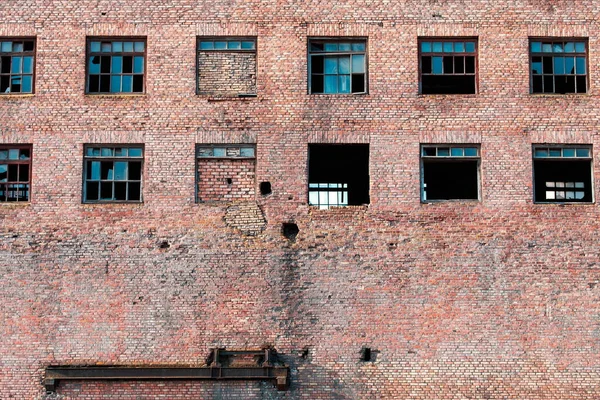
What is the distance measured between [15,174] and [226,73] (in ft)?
17.5

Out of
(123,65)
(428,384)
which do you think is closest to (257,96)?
(123,65)

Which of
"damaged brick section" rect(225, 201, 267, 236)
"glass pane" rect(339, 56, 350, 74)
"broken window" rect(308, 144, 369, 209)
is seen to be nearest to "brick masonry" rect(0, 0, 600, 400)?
"damaged brick section" rect(225, 201, 267, 236)

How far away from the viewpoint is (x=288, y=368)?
16.8 metres

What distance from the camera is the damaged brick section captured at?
1742 centimetres

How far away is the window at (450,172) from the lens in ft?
58.1

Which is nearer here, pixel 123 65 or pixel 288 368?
pixel 288 368

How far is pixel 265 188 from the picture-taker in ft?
57.8

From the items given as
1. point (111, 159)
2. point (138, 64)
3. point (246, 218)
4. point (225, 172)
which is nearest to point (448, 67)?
point (225, 172)

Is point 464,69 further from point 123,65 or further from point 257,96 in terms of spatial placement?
point 123,65

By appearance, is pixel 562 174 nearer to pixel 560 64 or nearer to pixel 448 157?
pixel 560 64

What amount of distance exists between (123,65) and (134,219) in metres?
3.65

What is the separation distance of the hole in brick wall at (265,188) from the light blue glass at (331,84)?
2573 millimetres

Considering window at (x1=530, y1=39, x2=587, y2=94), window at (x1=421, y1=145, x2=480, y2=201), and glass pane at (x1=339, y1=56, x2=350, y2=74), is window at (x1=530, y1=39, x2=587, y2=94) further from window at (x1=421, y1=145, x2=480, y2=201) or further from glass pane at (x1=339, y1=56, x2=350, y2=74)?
glass pane at (x1=339, y1=56, x2=350, y2=74)

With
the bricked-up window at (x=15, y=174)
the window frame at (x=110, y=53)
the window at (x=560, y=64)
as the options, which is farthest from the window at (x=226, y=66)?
the window at (x=560, y=64)
